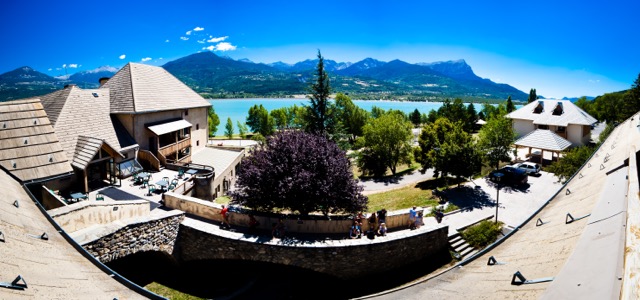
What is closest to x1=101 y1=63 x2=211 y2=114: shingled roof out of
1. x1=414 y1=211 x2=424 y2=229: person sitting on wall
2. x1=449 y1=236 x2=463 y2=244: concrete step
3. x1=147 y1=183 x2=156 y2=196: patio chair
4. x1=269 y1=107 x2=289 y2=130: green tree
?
x1=147 y1=183 x2=156 y2=196: patio chair

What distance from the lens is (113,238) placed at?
535 inches

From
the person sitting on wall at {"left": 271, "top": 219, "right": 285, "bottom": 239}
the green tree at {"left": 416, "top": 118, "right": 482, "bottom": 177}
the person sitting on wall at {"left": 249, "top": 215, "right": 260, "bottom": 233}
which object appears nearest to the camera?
the person sitting on wall at {"left": 271, "top": 219, "right": 285, "bottom": 239}

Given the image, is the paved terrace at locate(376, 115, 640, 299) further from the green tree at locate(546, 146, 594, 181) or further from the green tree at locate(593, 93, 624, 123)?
the green tree at locate(593, 93, 624, 123)

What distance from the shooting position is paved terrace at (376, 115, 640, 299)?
3217 mm

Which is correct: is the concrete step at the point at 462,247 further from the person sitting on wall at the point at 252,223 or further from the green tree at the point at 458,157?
the person sitting on wall at the point at 252,223

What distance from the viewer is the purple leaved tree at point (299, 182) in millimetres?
16766

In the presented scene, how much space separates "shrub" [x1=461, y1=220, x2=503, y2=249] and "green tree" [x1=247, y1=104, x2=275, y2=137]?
2391 inches

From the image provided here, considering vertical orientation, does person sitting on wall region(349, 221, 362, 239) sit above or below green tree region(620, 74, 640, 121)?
below

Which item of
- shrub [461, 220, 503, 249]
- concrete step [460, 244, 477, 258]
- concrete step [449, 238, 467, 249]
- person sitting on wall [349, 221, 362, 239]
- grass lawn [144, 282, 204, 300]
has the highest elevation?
person sitting on wall [349, 221, 362, 239]

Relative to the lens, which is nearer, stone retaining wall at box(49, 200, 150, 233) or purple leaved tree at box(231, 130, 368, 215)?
stone retaining wall at box(49, 200, 150, 233)

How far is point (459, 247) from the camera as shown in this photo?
685 inches

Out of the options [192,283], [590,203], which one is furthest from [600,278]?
[192,283]

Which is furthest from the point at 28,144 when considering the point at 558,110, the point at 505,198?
the point at 558,110

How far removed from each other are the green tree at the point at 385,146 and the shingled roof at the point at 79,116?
25332 mm
